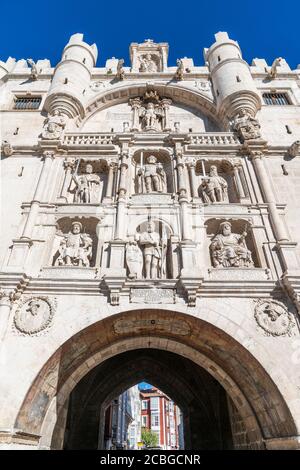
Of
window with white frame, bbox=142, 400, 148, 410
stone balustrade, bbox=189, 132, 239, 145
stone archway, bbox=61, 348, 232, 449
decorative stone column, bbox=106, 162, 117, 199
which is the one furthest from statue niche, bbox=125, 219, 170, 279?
window with white frame, bbox=142, 400, 148, 410

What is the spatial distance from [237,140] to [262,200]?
3.71 m

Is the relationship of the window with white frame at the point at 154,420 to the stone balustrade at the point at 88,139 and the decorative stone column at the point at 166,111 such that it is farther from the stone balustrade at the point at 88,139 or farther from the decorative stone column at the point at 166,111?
the stone balustrade at the point at 88,139

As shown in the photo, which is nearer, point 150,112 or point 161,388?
point 161,388

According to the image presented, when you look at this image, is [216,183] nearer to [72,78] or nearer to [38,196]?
[38,196]

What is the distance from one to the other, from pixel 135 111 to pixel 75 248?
9.87 m

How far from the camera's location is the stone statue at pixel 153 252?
919cm

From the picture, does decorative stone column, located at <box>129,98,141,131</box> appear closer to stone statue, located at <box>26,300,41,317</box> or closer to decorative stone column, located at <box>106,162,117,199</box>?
decorative stone column, located at <box>106,162,117,199</box>

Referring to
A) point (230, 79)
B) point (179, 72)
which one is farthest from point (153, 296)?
point (179, 72)

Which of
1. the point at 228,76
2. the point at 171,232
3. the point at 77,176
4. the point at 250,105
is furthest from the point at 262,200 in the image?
the point at 228,76

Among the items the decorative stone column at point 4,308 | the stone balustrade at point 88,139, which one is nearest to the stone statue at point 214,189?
the stone balustrade at point 88,139

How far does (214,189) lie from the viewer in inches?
457

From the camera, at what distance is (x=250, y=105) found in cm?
1465
